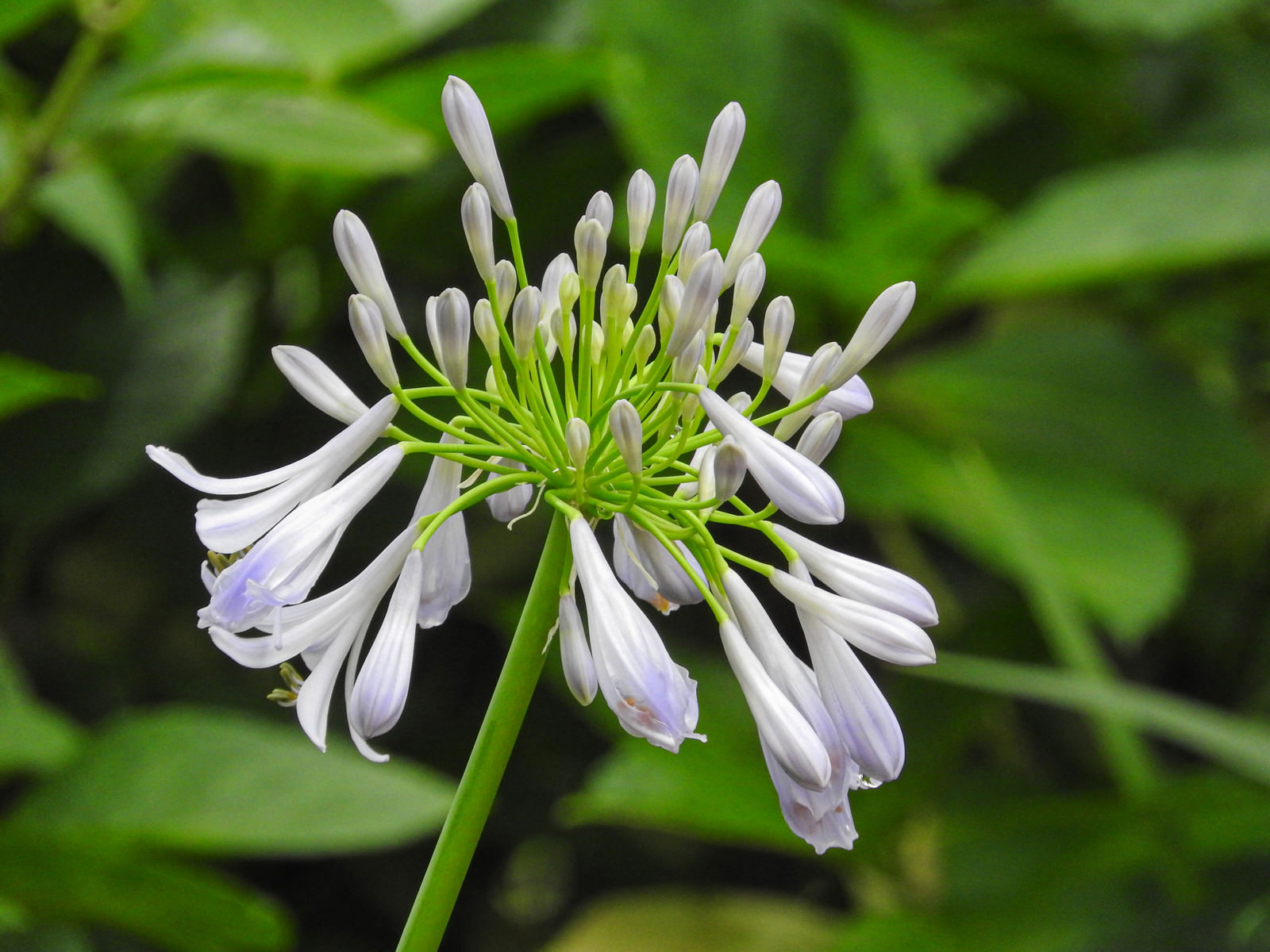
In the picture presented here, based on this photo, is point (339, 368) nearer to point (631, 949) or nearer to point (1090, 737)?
point (631, 949)

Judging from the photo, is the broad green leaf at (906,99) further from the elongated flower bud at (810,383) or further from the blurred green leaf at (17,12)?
the elongated flower bud at (810,383)

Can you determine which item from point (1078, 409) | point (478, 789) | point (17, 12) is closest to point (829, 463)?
point (1078, 409)

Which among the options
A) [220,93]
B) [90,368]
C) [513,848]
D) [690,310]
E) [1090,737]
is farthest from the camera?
[1090,737]

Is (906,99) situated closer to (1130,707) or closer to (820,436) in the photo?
(1130,707)

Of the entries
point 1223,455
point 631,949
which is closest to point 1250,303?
point 1223,455

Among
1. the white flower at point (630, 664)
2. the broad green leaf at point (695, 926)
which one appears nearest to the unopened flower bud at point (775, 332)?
the white flower at point (630, 664)

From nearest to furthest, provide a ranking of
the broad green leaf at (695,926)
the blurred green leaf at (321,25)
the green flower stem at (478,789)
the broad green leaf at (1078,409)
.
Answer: the green flower stem at (478,789) → the blurred green leaf at (321,25) → the broad green leaf at (695,926) → the broad green leaf at (1078,409)
